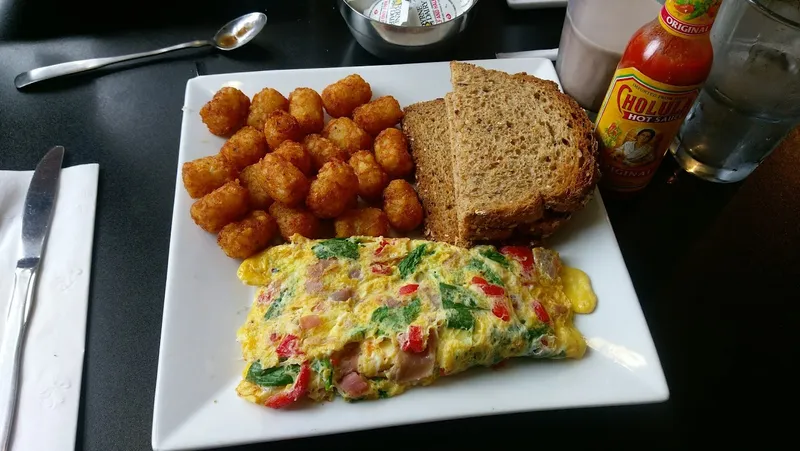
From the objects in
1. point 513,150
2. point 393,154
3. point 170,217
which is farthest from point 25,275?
point 513,150

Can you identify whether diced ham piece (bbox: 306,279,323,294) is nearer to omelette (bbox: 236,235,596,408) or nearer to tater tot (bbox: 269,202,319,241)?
omelette (bbox: 236,235,596,408)

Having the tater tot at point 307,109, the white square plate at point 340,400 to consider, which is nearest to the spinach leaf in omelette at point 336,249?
the white square plate at point 340,400

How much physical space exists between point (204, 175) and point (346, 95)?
0.55m

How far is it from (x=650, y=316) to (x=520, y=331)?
23.5 inches

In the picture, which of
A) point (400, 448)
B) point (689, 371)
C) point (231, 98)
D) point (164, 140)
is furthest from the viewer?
point (164, 140)

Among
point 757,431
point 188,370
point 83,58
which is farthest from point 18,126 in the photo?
point 757,431

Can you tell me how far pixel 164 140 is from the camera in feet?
7.11

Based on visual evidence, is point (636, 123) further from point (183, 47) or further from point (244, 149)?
point (183, 47)

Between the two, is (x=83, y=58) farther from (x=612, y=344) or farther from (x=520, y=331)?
(x=612, y=344)

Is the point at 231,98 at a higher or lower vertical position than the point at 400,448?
higher

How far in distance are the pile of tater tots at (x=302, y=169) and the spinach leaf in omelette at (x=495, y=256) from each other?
275 millimetres

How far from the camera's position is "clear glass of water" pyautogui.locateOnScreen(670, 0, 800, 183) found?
156 centimetres

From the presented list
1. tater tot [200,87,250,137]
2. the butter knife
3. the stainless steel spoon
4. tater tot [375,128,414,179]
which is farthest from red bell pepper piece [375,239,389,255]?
the stainless steel spoon

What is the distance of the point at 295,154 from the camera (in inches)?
66.7
